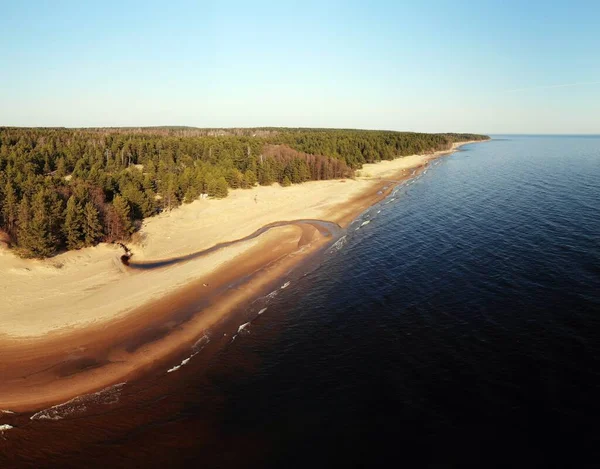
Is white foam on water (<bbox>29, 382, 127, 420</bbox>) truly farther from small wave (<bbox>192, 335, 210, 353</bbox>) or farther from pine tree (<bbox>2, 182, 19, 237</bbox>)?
pine tree (<bbox>2, 182, 19, 237</bbox>)

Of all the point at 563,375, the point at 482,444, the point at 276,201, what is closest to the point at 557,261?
the point at 563,375

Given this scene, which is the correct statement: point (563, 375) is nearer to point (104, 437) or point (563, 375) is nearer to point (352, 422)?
point (352, 422)

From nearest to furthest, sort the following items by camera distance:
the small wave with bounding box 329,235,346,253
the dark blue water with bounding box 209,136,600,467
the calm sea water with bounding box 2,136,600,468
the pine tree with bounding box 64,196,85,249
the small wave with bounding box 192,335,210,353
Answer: the calm sea water with bounding box 2,136,600,468
the dark blue water with bounding box 209,136,600,467
the small wave with bounding box 192,335,210,353
the pine tree with bounding box 64,196,85,249
the small wave with bounding box 329,235,346,253

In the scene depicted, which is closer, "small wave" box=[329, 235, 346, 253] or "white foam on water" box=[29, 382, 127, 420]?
"white foam on water" box=[29, 382, 127, 420]

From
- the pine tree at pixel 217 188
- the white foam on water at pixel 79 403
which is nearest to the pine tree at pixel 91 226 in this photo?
the white foam on water at pixel 79 403

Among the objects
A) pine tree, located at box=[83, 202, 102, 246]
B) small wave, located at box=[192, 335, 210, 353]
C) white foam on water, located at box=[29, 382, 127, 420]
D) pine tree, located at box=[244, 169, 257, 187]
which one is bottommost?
white foam on water, located at box=[29, 382, 127, 420]

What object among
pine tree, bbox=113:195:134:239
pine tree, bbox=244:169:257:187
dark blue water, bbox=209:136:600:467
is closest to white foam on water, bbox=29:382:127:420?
dark blue water, bbox=209:136:600:467

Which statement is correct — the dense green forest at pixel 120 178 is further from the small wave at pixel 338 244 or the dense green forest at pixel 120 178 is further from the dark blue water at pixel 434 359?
the dark blue water at pixel 434 359
